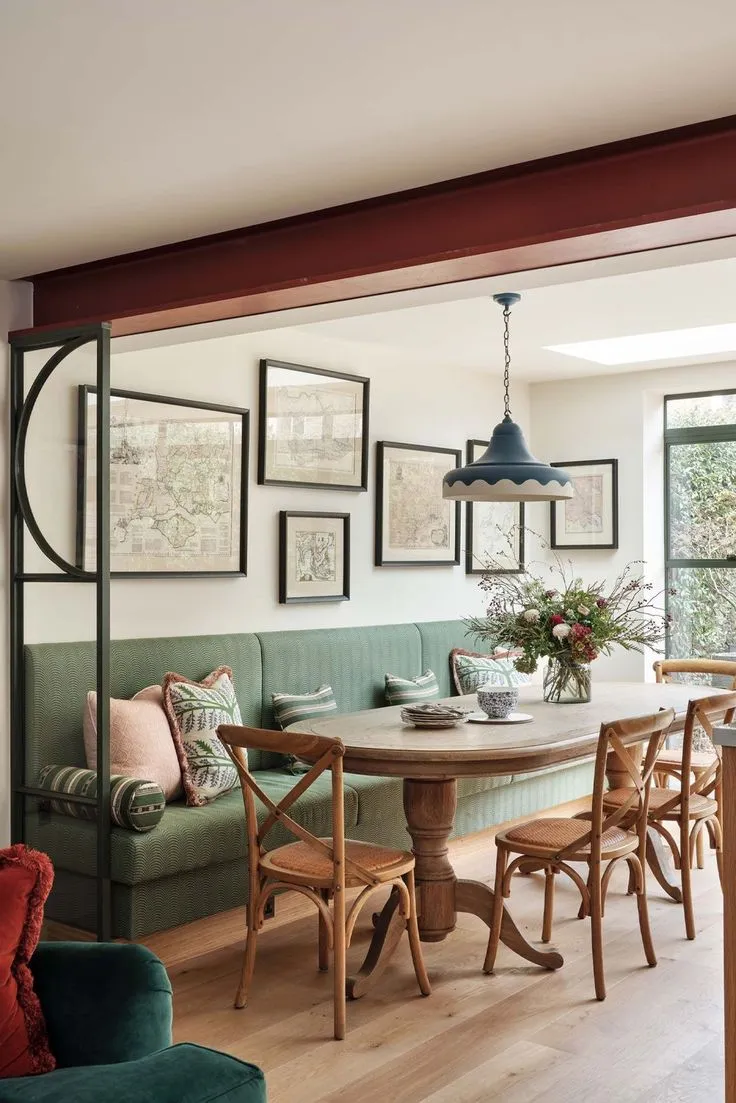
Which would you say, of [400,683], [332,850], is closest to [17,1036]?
[332,850]

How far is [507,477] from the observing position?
426 cm

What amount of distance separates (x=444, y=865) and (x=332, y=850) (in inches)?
28.0

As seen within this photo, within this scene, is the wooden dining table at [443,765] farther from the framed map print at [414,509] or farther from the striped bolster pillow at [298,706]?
the framed map print at [414,509]

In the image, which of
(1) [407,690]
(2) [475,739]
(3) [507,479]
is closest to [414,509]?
(1) [407,690]

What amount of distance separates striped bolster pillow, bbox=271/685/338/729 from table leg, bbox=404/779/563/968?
1147 mm

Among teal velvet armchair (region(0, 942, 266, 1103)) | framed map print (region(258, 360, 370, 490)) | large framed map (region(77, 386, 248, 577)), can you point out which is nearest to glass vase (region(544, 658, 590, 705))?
large framed map (region(77, 386, 248, 577))

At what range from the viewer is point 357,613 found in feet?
19.2

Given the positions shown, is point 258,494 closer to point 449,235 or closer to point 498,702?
point 498,702

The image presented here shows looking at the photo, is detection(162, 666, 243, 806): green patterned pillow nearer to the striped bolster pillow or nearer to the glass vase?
the striped bolster pillow

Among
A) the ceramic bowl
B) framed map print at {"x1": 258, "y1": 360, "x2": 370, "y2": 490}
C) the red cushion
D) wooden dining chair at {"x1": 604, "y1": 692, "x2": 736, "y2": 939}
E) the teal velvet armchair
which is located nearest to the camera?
the teal velvet armchair

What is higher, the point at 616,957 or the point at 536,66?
the point at 536,66

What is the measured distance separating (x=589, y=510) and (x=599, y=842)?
3589 mm

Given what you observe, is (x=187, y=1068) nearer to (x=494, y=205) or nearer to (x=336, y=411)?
(x=494, y=205)

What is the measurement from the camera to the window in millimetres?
6582
